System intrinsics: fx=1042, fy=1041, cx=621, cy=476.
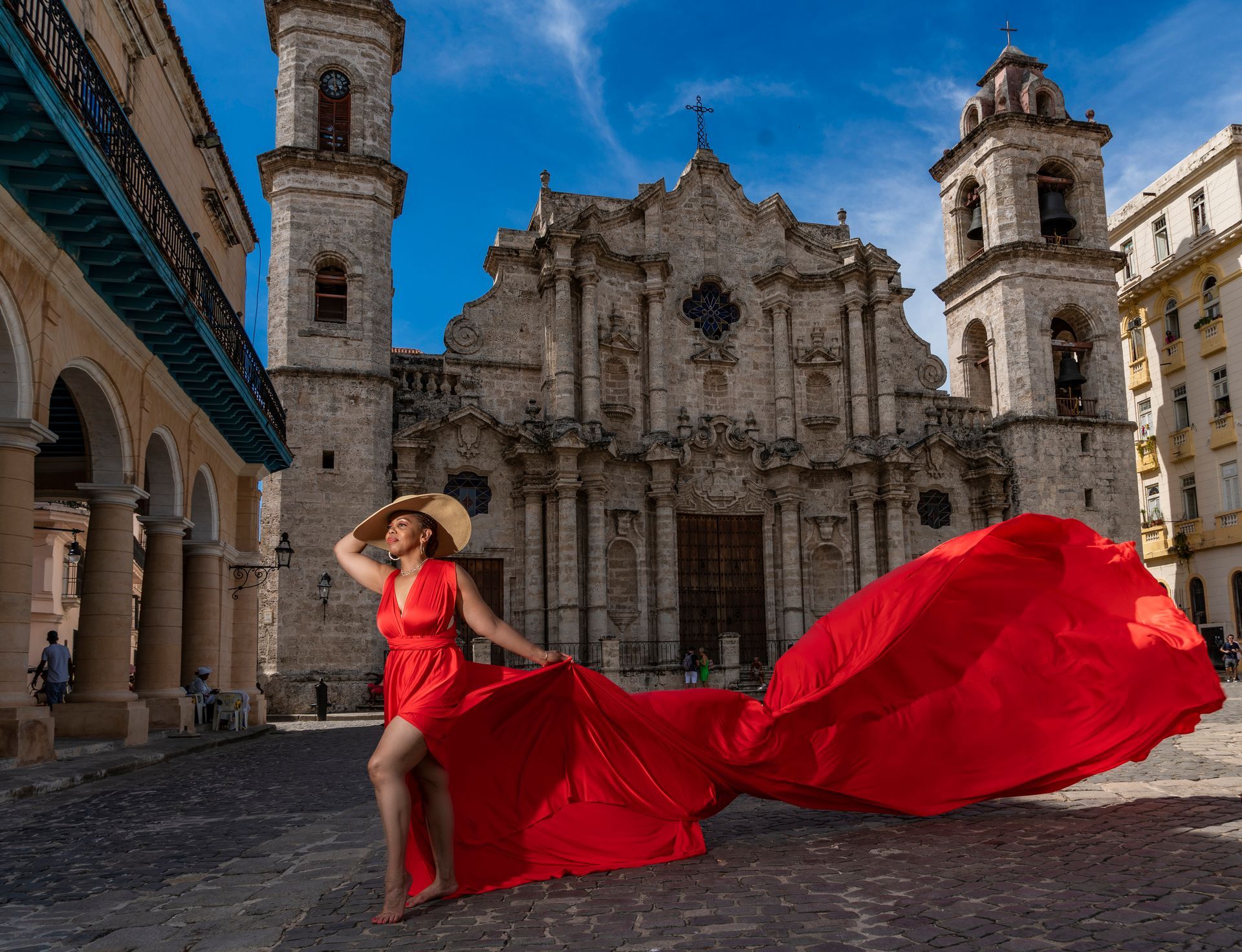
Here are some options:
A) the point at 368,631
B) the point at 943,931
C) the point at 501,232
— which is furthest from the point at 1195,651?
the point at 501,232

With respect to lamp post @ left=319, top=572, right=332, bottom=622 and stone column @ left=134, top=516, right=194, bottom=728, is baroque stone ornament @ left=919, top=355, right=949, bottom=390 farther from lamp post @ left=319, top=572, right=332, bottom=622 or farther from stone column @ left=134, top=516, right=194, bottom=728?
stone column @ left=134, top=516, right=194, bottom=728

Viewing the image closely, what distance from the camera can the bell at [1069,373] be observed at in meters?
29.5

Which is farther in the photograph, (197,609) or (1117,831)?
(197,609)

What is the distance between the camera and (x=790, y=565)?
2705cm

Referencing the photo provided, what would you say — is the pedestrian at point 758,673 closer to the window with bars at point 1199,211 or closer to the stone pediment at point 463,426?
the stone pediment at point 463,426

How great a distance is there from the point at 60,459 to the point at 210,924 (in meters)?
15.1

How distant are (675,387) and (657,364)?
102cm

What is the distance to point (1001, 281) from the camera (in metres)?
29.2

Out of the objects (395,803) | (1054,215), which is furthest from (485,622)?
(1054,215)

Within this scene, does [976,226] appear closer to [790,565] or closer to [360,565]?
[790,565]

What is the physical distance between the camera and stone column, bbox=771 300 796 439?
28.4 m

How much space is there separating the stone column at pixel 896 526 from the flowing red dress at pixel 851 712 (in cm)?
2049

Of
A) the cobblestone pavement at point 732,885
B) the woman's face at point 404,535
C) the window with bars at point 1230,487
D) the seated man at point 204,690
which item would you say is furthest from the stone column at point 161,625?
the window with bars at point 1230,487

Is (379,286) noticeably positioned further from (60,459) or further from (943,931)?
(943,931)
